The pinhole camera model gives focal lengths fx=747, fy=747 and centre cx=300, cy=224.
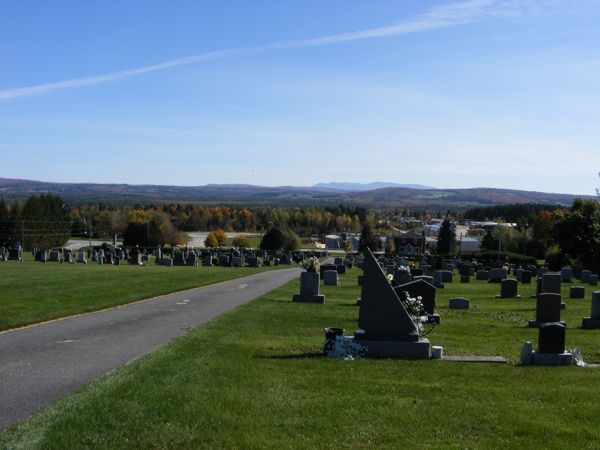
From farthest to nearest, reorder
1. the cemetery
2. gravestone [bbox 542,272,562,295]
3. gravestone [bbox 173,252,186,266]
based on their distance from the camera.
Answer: gravestone [bbox 173,252,186,266]
gravestone [bbox 542,272,562,295]
the cemetery

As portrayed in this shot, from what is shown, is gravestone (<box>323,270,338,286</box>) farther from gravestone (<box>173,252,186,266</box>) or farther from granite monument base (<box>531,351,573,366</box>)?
granite monument base (<box>531,351,573,366</box>)

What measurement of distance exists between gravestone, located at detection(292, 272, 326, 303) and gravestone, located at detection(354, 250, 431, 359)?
470 inches

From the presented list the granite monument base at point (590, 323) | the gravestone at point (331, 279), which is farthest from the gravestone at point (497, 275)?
the granite monument base at point (590, 323)

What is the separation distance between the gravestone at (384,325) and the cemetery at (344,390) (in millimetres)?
18

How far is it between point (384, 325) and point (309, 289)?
12.3m

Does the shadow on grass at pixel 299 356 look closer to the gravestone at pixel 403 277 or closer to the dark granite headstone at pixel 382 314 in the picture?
the dark granite headstone at pixel 382 314

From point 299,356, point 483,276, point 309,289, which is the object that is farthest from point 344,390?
point 483,276

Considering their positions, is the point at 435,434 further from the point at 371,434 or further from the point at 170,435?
the point at 170,435

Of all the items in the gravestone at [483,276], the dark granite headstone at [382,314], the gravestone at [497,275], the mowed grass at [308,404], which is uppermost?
the dark granite headstone at [382,314]

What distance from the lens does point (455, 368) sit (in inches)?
459

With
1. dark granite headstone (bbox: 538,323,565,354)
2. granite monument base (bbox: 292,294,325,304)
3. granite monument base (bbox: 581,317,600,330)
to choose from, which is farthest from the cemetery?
granite monument base (bbox: 292,294,325,304)

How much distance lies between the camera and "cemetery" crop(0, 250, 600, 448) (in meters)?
7.57

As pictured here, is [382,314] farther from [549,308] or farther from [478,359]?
[549,308]

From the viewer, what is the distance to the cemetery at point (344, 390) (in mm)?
7574
